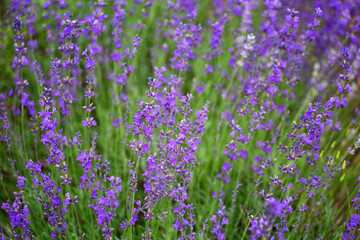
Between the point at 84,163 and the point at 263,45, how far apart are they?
7.93 feet

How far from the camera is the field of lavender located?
2195 mm

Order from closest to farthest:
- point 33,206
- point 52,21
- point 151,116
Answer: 1. point 151,116
2. point 33,206
3. point 52,21

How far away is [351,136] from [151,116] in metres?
2.45

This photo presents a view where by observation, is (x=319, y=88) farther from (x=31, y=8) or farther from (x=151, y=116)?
(x=31, y=8)

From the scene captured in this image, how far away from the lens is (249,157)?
3721 millimetres

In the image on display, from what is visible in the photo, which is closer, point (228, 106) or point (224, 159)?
point (224, 159)

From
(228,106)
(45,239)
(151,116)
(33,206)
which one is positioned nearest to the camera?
(151,116)

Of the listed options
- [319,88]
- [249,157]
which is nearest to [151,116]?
[249,157]

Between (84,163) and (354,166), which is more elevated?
(354,166)

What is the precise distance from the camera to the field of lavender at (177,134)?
2.20 meters

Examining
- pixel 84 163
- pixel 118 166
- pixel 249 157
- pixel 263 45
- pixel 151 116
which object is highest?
pixel 263 45

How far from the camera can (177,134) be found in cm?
345

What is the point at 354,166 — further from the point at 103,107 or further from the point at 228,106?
the point at 103,107

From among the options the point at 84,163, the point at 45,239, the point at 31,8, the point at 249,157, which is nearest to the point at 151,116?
the point at 84,163
